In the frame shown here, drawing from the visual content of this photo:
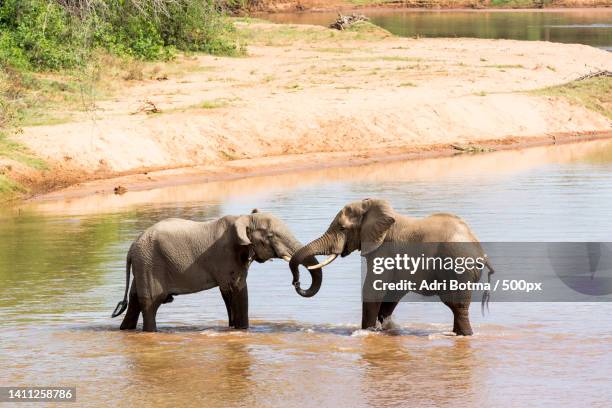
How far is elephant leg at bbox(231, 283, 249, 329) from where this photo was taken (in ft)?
41.3

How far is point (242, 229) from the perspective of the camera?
12.2 meters

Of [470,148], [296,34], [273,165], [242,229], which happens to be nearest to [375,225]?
[242,229]

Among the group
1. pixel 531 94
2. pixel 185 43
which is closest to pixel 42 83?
pixel 185 43

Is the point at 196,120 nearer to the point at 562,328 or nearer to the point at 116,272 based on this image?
the point at 116,272

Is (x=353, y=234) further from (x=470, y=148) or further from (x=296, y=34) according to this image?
(x=296, y=34)

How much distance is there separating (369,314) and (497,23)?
57.8 meters

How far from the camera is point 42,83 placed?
2855 centimetres

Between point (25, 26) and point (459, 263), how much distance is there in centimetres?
1970

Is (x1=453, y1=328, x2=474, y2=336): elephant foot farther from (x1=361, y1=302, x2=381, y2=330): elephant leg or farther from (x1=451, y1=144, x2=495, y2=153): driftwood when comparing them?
(x1=451, y1=144, x2=495, y2=153): driftwood

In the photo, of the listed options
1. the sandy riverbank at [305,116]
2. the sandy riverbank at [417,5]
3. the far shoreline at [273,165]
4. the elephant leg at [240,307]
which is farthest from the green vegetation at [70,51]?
the sandy riverbank at [417,5]

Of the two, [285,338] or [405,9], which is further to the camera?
[405,9]

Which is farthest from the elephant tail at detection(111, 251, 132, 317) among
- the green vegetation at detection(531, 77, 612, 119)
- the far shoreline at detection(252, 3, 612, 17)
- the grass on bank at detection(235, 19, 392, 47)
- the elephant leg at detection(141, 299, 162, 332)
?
the far shoreline at detection(252, 3, 612, 17)

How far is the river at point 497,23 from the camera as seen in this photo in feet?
185

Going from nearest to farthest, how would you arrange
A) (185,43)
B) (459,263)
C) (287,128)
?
1. (459,263)
2. (287,128)
3. (185,43)
